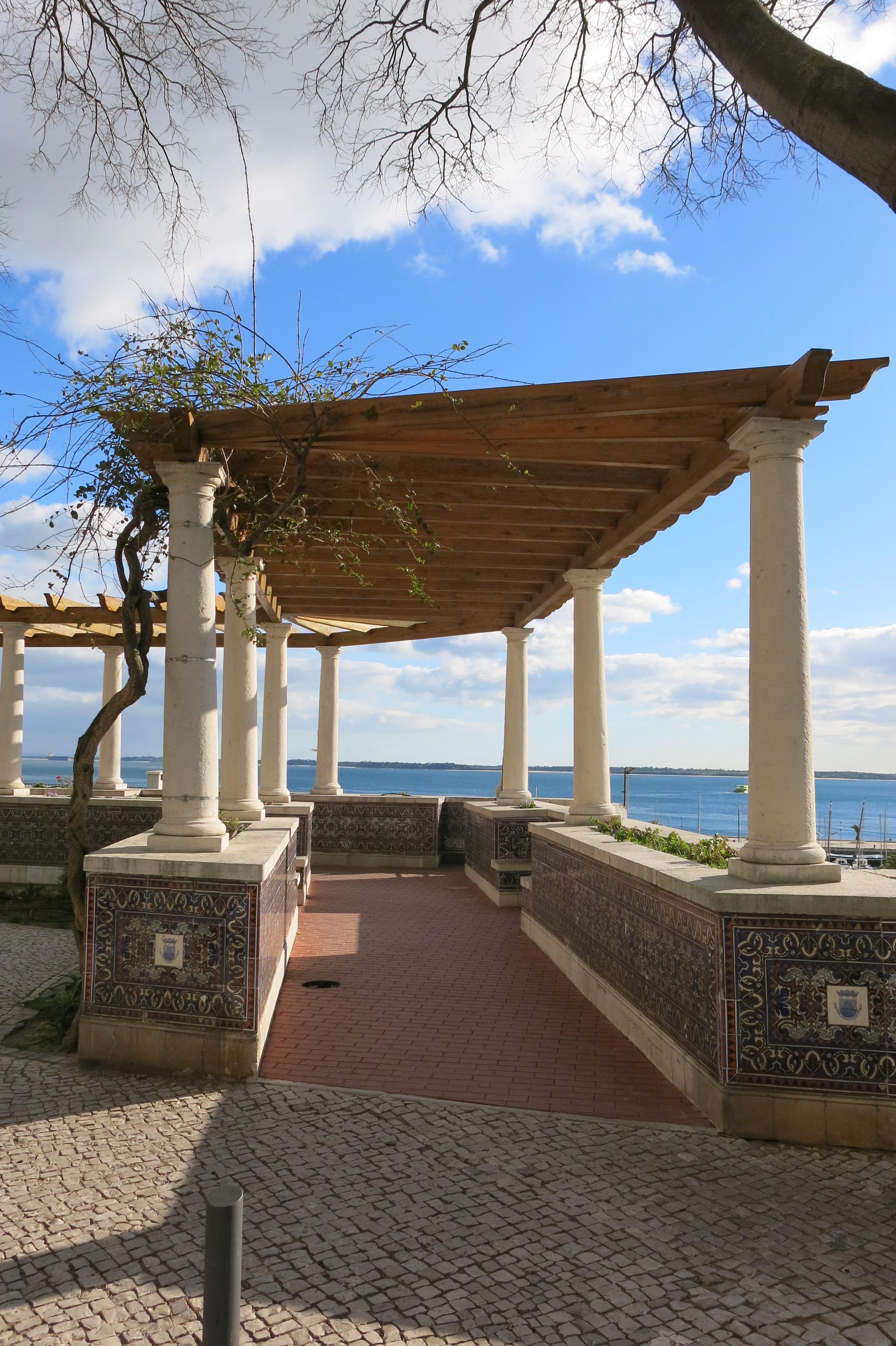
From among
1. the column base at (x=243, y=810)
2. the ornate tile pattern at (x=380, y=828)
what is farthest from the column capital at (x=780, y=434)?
the ornate tile pattern at (x=380, y=828)

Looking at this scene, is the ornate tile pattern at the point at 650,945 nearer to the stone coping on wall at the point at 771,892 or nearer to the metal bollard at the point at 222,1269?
the stone coping on wall at the point at 771,892

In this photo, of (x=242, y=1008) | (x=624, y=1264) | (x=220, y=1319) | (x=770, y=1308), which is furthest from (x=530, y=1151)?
(x=220, y=1319)

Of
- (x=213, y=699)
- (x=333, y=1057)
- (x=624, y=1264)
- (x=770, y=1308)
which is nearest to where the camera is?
(x=770, y=1308)

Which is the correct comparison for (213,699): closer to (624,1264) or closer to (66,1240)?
(66,1240)

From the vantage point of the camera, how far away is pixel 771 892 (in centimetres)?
495

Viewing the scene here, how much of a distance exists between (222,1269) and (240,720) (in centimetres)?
709

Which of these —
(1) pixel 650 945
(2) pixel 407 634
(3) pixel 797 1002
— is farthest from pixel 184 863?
(2) pixel 407 634

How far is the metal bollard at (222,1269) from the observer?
2.22m

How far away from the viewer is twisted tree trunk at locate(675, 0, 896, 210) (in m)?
3.55

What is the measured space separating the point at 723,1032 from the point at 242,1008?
2.84m

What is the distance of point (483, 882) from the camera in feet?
46.1

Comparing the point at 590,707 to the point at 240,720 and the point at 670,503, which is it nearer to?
the point at 670,503

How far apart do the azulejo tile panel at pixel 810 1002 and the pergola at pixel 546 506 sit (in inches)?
22.0

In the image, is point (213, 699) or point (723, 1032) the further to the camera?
point (213, 699)
